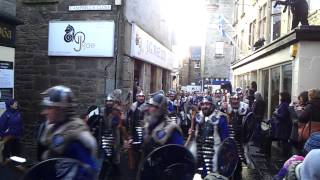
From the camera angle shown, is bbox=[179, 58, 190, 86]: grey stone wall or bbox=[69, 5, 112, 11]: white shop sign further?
bbox=[179, 58, 190, 86]: grey stone wall

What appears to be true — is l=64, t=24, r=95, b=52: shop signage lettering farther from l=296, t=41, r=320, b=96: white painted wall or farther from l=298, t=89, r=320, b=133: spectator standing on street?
l=298, t=89, r=320, b=133: spectator standing on street

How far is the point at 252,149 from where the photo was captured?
1329 cm

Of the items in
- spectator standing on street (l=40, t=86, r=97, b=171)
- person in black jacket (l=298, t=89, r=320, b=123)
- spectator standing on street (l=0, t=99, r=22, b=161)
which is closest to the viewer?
spectator standing on street (l=40, t=86, r=97, b=171)

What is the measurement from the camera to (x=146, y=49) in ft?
60.5

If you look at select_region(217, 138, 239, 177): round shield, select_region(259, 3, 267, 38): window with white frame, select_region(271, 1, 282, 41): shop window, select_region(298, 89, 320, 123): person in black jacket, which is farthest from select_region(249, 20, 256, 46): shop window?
select_region(217, 138, 239, 177): round shield

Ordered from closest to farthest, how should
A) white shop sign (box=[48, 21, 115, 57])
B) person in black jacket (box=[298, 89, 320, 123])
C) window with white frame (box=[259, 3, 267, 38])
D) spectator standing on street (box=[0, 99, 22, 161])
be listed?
1. person in black jacket (box=[298, 89, 320, 123])
2. spectator standing on street (box=[0, 99, 22, 161])
3. white shop sign (box=[48, 21, 115, 57])
4. window with white frame (box=[259, 3, 267, 38])

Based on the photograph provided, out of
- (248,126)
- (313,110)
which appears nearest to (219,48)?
(248,126)

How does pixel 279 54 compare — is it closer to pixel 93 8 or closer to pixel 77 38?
pixel 93 8

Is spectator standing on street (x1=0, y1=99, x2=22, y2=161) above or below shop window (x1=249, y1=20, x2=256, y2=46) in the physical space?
below

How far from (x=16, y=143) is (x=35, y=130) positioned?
17.3 feet

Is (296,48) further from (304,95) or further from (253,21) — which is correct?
(253,21)

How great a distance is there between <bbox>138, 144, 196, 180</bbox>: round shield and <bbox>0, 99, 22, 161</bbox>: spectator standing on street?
20.0 feet

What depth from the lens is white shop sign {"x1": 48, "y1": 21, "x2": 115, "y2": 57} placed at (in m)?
14.7

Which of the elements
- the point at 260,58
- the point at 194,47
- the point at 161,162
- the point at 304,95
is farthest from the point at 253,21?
the point at 194,47
